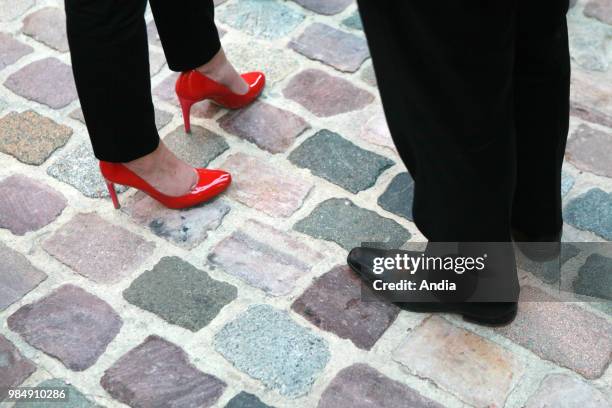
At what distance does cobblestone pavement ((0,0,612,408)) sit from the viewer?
5.51 ft

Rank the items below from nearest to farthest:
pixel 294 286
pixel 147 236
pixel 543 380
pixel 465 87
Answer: pixel 465 87
pixel 543 380
pixel 294 286
pixel 147 236

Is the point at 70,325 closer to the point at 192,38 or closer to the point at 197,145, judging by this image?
the point at 197,145

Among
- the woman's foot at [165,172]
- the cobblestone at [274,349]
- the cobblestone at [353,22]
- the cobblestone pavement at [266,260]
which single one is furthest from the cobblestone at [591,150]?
the woman's foot at [165,172]

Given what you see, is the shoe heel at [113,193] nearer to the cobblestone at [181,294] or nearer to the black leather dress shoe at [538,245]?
the cobblestone at [181,294]

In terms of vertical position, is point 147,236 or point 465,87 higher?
point 465,87

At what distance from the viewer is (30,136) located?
7.47ft

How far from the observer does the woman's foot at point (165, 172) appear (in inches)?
77.2

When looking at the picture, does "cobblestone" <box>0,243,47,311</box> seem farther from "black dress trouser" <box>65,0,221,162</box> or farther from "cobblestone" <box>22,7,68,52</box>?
"cobblestone" <box>22,7,68,52</box>

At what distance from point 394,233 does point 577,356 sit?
1.61ft

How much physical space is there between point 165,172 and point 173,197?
7cm

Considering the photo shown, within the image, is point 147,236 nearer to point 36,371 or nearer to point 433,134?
point 36,371

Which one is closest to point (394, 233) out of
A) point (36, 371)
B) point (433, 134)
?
point (433, 134)

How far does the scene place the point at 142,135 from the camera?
187 cm
